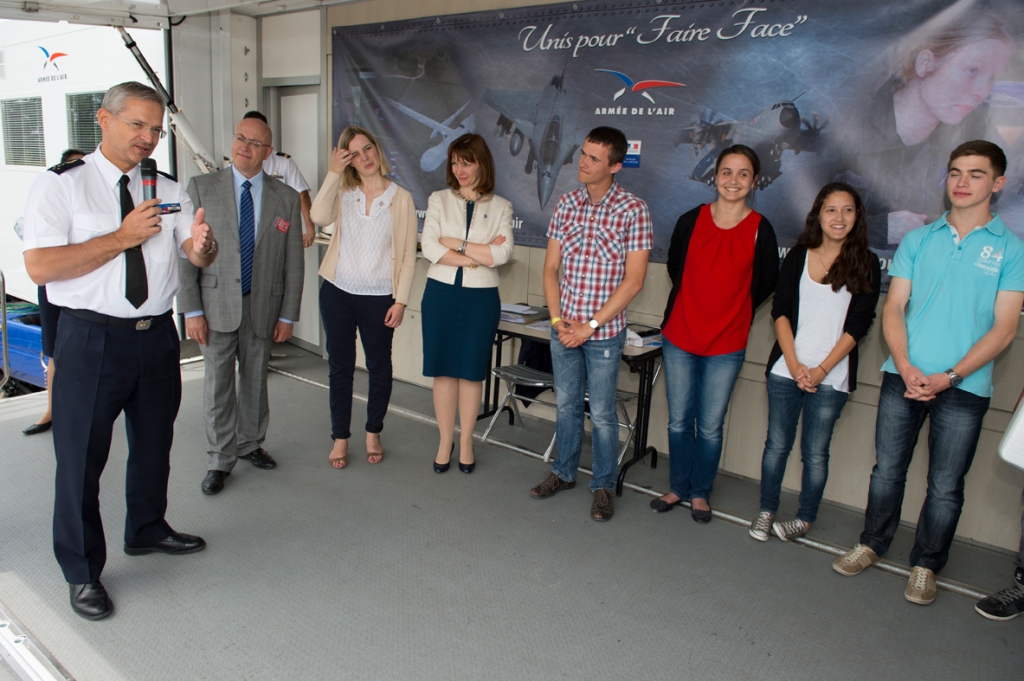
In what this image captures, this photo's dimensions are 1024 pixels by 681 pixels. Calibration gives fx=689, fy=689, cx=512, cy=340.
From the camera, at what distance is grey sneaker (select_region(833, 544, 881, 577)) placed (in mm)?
2893

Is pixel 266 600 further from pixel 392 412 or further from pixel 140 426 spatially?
pixel 392 412

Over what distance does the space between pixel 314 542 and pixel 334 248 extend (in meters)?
1.45

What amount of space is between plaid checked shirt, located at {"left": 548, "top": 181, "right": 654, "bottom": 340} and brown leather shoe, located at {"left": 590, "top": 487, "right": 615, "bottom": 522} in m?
0.78

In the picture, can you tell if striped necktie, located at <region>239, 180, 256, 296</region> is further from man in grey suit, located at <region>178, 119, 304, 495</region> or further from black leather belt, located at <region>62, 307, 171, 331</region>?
black leather belt, located at <region>62, 307, 171, 331</region>

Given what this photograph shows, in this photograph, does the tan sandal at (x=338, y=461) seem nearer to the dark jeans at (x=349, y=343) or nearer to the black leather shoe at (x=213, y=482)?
the dark jeans at (x=349, y=343)

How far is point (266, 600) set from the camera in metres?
2.52

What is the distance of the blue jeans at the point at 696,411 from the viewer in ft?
10.3

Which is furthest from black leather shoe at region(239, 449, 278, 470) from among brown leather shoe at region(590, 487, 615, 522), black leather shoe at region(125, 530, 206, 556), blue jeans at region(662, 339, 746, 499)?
blue jeans at region(662, 339, 746, 499)

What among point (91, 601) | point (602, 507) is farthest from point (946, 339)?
point (91, 601)

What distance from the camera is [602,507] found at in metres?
3.29

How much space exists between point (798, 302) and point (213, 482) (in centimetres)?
285

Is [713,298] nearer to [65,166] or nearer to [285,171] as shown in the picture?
[65,166]

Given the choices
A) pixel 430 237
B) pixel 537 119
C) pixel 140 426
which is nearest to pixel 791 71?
pixel 537 119

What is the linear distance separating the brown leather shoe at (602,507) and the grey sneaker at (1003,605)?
1.49 meters
